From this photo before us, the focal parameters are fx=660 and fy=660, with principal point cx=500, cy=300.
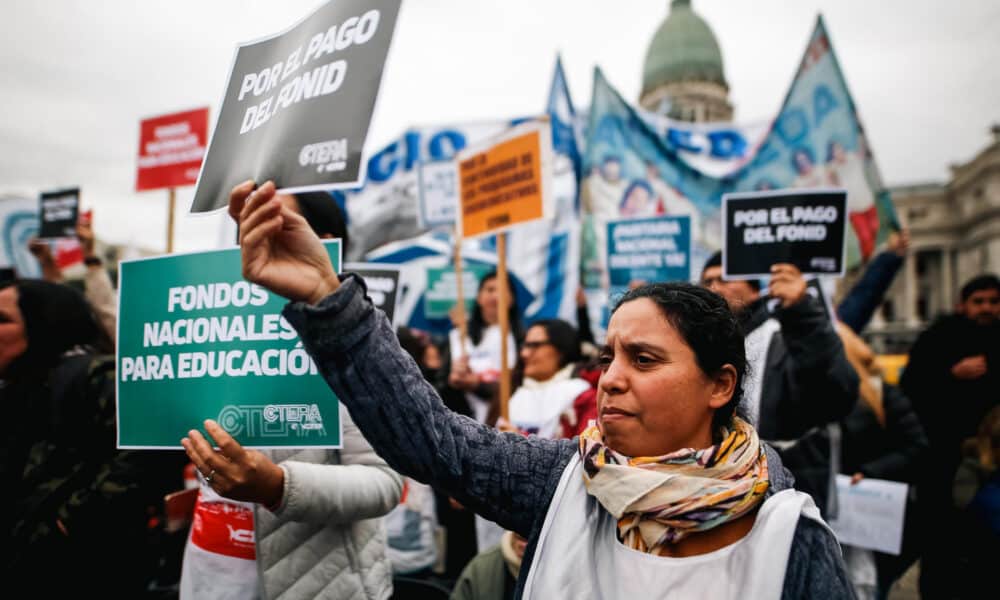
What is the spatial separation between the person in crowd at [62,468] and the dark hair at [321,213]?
0.94m

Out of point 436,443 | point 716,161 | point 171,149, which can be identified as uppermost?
point 716,161

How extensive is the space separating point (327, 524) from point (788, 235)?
2.62 m

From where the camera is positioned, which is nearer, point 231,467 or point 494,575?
point 231,467

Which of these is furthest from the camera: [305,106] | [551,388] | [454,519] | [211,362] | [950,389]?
[454,519]

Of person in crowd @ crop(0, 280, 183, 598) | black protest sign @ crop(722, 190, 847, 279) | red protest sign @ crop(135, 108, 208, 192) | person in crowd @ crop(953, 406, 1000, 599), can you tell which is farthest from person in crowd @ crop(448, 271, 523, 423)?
person in crowd @ crop(953, 406, 1000, 599)

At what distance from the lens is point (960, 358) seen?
4086 millimetres

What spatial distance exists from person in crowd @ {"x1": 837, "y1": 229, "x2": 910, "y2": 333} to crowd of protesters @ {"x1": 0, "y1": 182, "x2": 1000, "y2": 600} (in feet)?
2.15

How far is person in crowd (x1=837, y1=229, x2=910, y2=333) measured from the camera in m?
4.05

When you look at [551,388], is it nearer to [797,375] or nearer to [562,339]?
[562,339]

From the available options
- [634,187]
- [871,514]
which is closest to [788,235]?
[871,514]

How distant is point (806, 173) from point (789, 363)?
20.5 ft

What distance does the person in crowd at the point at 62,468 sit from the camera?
2096mm

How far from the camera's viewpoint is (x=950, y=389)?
4.09 metres

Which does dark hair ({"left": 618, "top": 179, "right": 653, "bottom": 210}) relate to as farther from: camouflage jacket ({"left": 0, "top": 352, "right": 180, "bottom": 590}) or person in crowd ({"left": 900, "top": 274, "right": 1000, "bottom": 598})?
camouflage jacket ({"left": 0, "top": 352, "right": 180, "bottom": 590})
